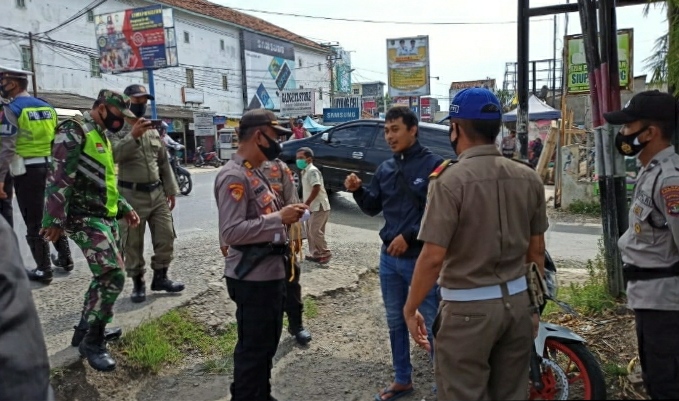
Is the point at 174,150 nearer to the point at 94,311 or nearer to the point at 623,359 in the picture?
the point at 94,311

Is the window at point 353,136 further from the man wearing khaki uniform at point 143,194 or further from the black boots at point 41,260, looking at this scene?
the black boots at point 41,260

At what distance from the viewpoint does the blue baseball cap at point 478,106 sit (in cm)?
230

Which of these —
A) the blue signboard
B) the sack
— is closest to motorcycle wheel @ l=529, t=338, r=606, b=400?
the sack

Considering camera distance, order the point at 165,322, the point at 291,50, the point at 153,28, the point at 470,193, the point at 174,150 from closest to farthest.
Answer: the point at 470,193 → the point at 165,322 → the point at 174,150 → the point at 153,28 → the point at 291,50

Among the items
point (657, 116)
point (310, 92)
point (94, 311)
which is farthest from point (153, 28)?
point (657, 116)

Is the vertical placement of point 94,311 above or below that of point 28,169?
below

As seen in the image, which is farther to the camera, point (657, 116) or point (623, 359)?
point (623, 359)

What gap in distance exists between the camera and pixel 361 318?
209 inches

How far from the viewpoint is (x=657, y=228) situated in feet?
8.16

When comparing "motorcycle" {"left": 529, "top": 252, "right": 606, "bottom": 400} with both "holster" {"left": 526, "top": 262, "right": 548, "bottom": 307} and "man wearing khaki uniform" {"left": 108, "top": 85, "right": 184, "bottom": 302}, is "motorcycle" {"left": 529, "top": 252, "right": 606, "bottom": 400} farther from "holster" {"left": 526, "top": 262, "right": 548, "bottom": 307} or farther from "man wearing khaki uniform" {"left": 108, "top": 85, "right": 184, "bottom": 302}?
"man wearing khaki uniform" {"left": 108, "top": 85, "right": 184, "bottom": 302}

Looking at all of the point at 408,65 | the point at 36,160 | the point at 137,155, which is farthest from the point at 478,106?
the point at 408,65

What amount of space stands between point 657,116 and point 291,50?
4940 cm

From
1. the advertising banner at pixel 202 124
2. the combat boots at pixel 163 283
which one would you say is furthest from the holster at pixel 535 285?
the advertising banner at pixel 202 124

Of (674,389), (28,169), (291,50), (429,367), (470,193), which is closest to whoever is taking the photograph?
(470,193)
